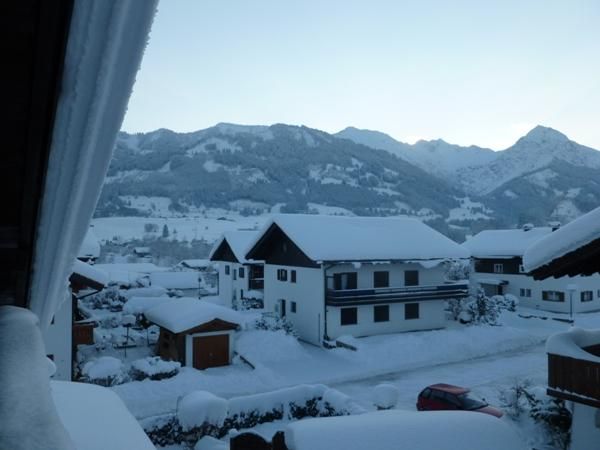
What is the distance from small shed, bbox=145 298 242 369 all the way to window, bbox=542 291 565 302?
92.5 ft

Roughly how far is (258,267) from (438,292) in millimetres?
15881

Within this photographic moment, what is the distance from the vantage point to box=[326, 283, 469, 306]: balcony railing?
2556cm

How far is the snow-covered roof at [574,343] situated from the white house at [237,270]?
2719 cm

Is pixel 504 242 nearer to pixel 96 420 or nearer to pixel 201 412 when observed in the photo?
pixel 201 412

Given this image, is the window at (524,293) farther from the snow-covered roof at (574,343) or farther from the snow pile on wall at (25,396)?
the snow pile on wall at (25,396)

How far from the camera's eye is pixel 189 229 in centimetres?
12025

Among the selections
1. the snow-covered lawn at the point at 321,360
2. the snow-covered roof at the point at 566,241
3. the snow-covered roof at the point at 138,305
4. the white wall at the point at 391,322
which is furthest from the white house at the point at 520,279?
the snow-covered roof at the point at 566,241

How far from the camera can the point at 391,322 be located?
90.7 feet

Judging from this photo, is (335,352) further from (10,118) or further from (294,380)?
(10,118)

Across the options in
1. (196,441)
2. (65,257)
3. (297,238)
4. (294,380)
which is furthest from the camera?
(297,238)

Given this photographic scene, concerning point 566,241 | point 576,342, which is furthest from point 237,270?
point 566,241

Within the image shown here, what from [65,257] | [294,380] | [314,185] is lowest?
[294,380]

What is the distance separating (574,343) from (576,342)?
0.33 m

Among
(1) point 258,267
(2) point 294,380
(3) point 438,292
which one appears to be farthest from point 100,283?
(1) point 258,267
